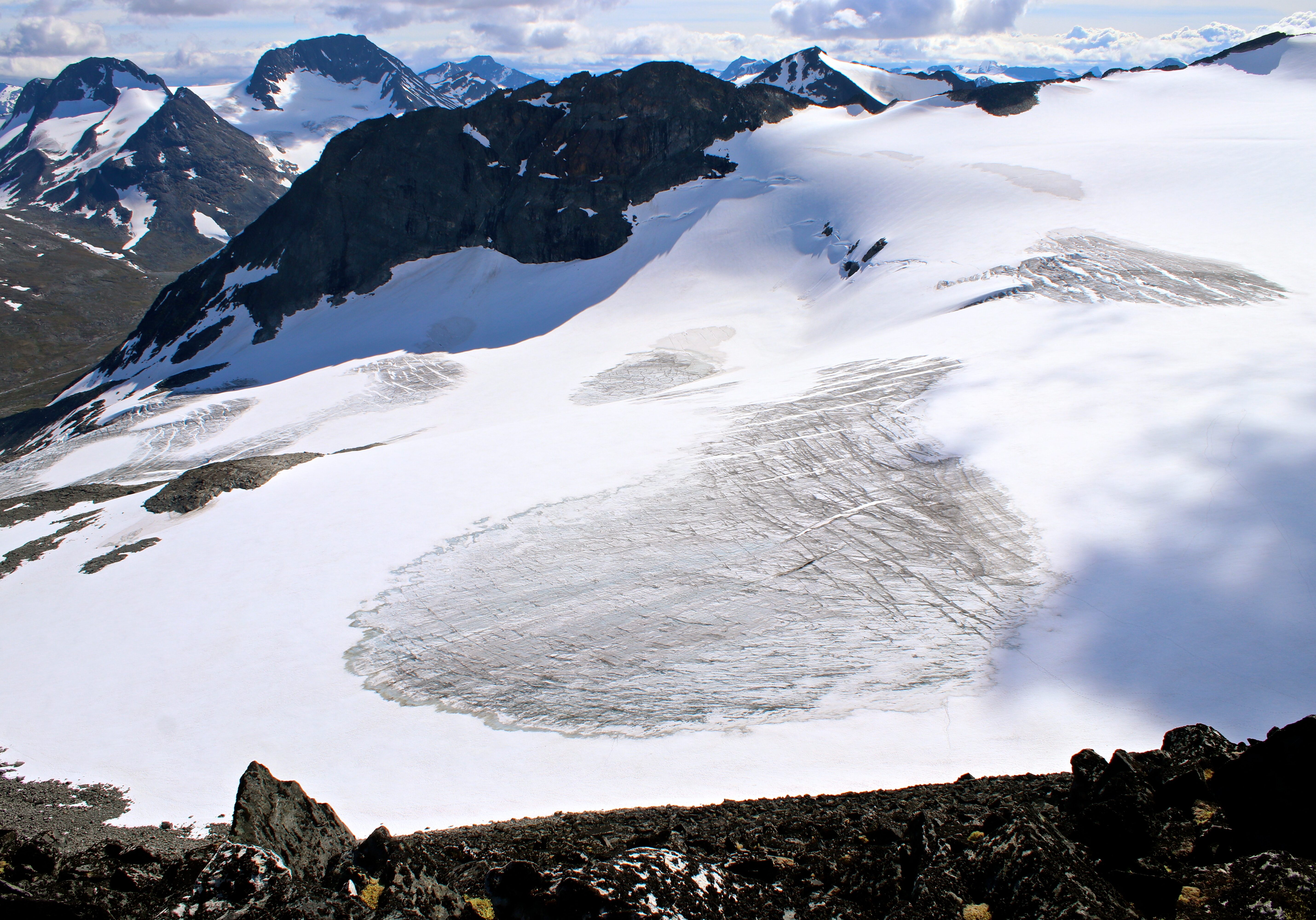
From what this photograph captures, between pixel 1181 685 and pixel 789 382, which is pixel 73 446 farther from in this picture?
pixel 1181 685

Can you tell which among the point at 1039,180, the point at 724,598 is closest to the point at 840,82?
the point at 1039,180

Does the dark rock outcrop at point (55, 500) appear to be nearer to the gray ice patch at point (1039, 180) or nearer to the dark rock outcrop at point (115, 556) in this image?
the dark rock outcrop at point (115, 556)

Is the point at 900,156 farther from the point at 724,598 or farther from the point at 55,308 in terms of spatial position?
the point at 55,308

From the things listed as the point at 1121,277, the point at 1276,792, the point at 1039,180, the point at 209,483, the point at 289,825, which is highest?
the point at 1039,180

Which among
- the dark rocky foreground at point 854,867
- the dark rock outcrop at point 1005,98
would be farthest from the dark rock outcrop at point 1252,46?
the dark rocky foreground at point 854,867

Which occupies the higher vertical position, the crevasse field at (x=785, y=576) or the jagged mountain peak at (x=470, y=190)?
the jagged mountain peak at (x=470, y=190)
